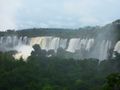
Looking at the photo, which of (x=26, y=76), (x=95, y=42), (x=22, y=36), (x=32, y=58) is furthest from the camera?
(x=22, y=36)

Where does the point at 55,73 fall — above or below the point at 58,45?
below

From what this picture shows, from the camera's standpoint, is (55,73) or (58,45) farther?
(58,45)

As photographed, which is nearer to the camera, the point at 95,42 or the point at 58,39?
the point at 95,42

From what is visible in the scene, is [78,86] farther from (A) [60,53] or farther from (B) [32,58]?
(A) [60,53]

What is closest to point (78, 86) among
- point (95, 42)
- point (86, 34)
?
point (95, 42)

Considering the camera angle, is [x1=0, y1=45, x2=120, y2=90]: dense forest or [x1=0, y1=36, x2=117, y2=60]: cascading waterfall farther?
[x1=0, y1=36, x2=117, y2=60]: cascading waterfall
